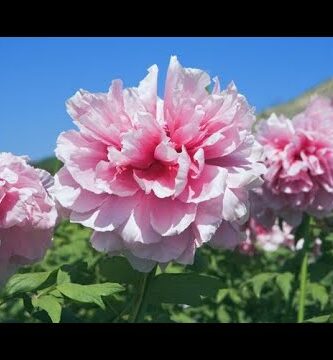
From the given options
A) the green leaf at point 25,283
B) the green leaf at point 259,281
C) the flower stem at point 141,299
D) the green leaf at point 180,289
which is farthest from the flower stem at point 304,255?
the green leaf at point 25,283

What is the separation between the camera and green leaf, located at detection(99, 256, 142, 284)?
1513 mm

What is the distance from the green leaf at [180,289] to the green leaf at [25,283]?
0.23m

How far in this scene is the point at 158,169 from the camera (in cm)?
138

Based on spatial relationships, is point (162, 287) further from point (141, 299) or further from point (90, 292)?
point (90, 292)

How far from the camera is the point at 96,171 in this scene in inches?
52.7

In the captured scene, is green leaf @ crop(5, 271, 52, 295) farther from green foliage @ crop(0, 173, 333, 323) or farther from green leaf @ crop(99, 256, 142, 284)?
green leaf @ crop(99, 256, 142, 284)

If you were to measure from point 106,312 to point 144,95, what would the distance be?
0.74m

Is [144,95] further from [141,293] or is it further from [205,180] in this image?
[141,293]

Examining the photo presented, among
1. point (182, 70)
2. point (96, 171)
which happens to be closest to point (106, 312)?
point (96, 171)

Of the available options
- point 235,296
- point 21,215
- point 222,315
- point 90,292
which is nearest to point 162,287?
point 90,292

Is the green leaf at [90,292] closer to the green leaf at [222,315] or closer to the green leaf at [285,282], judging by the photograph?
the green leaf at [285,282]

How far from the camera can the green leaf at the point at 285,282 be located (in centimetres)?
270

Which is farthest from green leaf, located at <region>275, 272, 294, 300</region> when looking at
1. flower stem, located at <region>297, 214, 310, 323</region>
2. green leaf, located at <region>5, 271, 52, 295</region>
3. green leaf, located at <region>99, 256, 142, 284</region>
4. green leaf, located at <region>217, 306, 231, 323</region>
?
green leaf, located at <region>5, 271, 52, 295</region>

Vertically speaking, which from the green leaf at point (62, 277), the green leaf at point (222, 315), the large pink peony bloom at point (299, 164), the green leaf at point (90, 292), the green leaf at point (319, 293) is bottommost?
the green leaf at point (90, 292)
